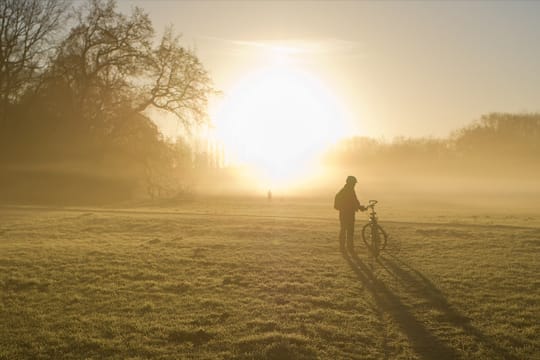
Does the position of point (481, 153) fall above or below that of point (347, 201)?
above

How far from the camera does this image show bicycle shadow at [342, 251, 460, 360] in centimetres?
727

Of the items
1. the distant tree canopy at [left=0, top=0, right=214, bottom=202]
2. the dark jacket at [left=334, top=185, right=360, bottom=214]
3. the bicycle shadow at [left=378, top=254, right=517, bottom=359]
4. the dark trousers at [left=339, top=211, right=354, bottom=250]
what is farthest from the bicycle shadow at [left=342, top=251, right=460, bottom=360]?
the distant tree canopy at [left=0, top=0, right=214, bottom=202]

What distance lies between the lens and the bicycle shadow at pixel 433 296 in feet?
25.3

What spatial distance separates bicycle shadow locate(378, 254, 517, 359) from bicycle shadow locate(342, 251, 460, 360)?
0.56m

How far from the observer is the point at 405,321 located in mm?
8586

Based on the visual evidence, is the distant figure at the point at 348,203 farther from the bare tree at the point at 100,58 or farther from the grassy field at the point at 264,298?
the bare tree at the point at 100,58

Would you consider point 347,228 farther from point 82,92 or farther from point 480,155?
point 480,155

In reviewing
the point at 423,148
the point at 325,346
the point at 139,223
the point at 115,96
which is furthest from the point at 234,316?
the point at 423,148

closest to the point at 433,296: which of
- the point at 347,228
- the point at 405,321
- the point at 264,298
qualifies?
the point at 405,321

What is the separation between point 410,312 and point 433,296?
49.2 inches

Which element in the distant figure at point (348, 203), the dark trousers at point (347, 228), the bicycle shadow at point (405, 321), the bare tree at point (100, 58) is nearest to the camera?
the bicycle shadow at point (405, 321)

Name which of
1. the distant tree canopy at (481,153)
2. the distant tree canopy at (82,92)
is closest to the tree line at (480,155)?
the distant tree canopy at (481,153)

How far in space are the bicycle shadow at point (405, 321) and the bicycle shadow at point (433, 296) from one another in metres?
0.56

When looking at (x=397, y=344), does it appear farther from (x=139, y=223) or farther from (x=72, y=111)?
(x=72, y=111)
